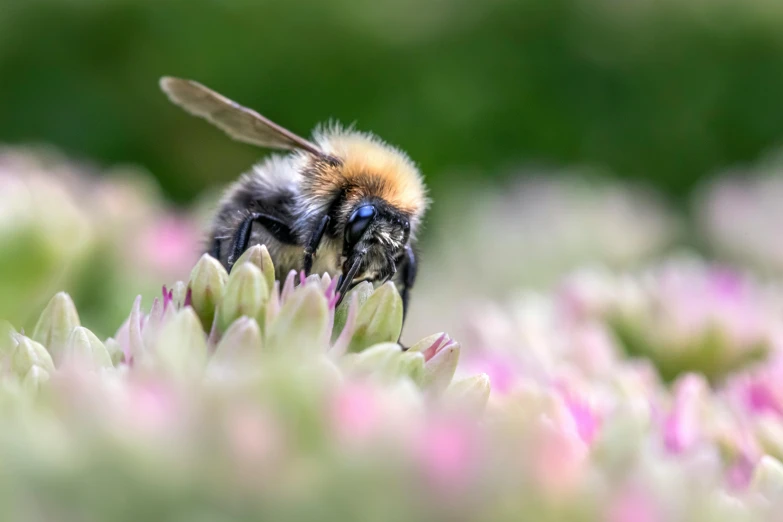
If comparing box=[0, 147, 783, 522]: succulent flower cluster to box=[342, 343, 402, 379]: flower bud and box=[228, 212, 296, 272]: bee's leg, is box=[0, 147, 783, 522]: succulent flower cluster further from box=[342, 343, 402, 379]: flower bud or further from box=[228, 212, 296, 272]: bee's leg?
box=[228, 212, 296, 272]: bee's leg

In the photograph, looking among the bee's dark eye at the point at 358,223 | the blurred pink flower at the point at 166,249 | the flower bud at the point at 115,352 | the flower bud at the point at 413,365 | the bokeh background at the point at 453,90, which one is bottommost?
the flower bud at the point at 115,352

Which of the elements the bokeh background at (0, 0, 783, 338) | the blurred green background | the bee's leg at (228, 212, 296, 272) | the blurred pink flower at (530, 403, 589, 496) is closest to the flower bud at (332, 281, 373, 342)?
the bee's leg at (228, 212, 296, 272)

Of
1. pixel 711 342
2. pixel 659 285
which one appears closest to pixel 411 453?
pixel 711 342

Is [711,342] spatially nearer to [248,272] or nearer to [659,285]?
[659,285]

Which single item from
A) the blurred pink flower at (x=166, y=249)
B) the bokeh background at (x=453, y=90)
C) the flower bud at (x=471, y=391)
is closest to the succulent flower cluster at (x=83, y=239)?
the blurred pink flower at (x=166, y=249)

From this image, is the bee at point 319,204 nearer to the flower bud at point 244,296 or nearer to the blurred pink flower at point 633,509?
the flower bud at point 244,296

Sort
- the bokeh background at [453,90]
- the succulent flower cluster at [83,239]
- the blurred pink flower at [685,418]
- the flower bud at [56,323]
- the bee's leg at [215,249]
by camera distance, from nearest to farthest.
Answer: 1. the flower bud at [56,323]
2. the blurred pink flower at [685,418]
3. the bee's leg at [215,249]
4. the succulent flower cluster at [83,239]
5. the bokeh background at [453,90]

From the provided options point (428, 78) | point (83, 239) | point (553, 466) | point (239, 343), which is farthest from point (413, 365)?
point (428, 78)
